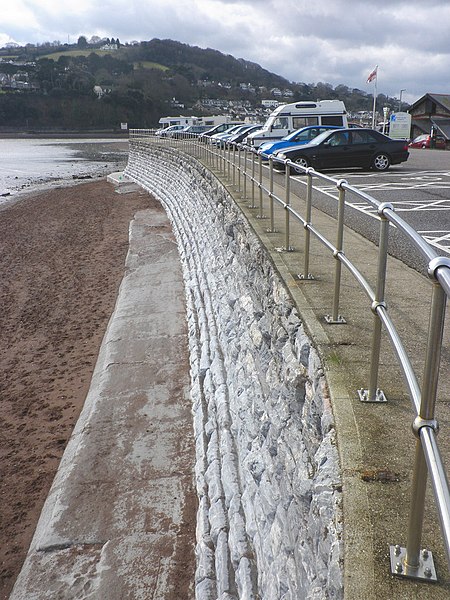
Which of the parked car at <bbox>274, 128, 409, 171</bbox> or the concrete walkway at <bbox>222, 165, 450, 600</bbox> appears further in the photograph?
the parked car at <bbox>274, 128, 409, 171</bbox>

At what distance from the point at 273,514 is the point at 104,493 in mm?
2872

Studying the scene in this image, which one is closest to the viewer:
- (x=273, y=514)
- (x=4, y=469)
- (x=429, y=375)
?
(x=429, y=375)

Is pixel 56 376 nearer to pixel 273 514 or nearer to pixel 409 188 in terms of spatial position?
pixel 273 514

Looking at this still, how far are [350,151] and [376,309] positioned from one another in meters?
15.8

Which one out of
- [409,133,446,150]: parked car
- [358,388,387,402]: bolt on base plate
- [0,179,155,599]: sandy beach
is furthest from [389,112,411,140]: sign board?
[358,388,387,402]: bolt on base plate

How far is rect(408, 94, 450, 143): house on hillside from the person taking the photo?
1969 inches

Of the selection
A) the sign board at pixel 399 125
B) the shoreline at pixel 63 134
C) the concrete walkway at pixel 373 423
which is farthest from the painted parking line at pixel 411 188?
the shoreline at pixel 63 134

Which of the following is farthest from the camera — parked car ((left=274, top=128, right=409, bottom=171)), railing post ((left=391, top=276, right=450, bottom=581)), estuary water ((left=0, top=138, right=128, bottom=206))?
estuary water ((left=0, top=138, right=128, bottom=206))

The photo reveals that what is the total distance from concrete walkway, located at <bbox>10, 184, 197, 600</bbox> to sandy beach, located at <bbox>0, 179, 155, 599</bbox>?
0.27 meters

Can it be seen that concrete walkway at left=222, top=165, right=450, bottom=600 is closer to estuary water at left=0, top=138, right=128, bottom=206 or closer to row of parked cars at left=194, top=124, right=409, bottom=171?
row of parked cars at left=194, top=124, right=409, bottom=171

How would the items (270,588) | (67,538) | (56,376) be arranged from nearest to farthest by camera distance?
1. (270,588)
2. (67,538)
3. (56,376)

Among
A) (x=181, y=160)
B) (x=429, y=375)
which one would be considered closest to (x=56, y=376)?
(x=429, y=375)

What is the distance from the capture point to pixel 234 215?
1033 centimetres

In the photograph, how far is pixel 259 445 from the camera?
17.3ft
